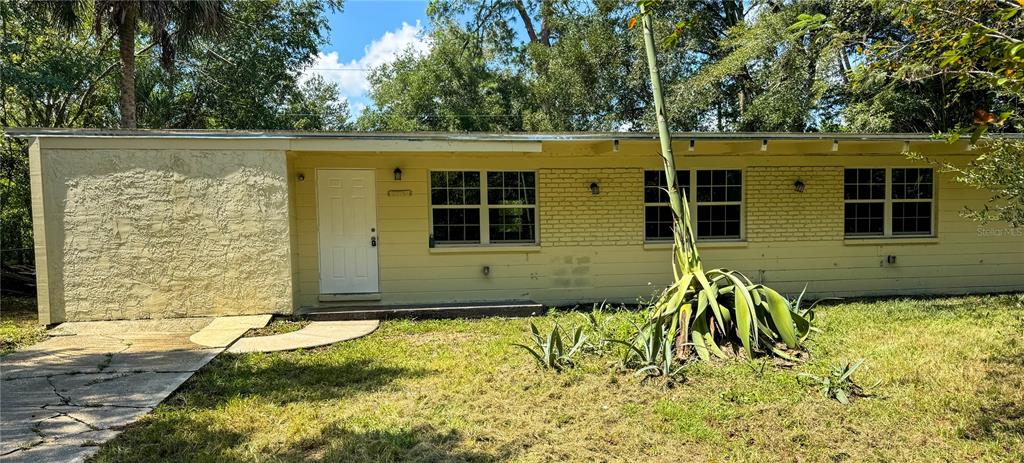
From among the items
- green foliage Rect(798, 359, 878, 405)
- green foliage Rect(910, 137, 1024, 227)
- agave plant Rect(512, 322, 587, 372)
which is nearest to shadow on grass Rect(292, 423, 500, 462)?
agave plant Rect(512, 322, 587, 372)

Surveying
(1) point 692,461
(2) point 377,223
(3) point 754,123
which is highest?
(3) point 754,123

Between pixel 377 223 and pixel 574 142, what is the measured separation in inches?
130

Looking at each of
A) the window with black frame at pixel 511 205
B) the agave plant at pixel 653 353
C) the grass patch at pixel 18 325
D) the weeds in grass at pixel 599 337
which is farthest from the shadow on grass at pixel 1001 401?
the grass patch at pixel 18 325

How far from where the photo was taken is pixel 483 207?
893 cm

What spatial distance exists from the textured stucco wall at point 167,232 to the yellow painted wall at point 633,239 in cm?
76

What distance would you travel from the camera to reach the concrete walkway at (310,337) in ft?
20.5

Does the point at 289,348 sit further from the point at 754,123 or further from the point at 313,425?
the point at 754,123

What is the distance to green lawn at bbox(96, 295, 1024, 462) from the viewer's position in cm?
345

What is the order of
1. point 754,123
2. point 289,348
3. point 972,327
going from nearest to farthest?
1. point 289,348
2. point 972,327
3. point 754,123

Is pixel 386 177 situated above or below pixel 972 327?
above

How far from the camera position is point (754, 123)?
54.6 feet

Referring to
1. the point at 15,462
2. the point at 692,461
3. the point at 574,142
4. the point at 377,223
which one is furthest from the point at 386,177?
the point at 692,461

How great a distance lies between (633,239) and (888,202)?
4.60 meters

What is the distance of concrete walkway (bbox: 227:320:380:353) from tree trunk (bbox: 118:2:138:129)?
8579 mm
